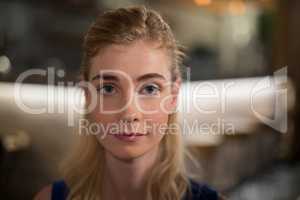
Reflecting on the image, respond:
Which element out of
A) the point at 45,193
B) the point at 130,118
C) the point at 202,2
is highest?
the point at 202,2

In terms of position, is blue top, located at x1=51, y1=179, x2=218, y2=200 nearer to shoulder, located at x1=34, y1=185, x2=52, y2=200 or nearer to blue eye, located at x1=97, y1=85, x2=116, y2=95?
shoulder, located at x1=34, y1=185, x2=52, y2=200

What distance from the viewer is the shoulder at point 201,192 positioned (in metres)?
0.55

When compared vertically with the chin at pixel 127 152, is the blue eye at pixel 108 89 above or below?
above

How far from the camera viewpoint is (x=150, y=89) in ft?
1.69

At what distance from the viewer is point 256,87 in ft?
2.12

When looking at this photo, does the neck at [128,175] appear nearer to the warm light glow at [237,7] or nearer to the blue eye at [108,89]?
the blue eye at [108,89]

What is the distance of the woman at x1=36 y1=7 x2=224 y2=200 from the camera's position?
1.66ft

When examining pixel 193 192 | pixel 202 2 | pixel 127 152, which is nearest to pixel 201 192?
pixel 193 192

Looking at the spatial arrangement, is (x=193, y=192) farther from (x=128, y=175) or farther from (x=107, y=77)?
(x=107, y=77)

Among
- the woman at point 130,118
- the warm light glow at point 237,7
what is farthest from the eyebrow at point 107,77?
the warm light glow at point 237,7

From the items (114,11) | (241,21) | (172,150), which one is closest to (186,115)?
(172,150)

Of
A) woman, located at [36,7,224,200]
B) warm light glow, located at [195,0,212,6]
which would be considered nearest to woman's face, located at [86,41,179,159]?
woman, located at [36,7,224,200]

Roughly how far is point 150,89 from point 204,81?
11cm

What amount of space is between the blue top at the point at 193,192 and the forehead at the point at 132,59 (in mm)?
169
